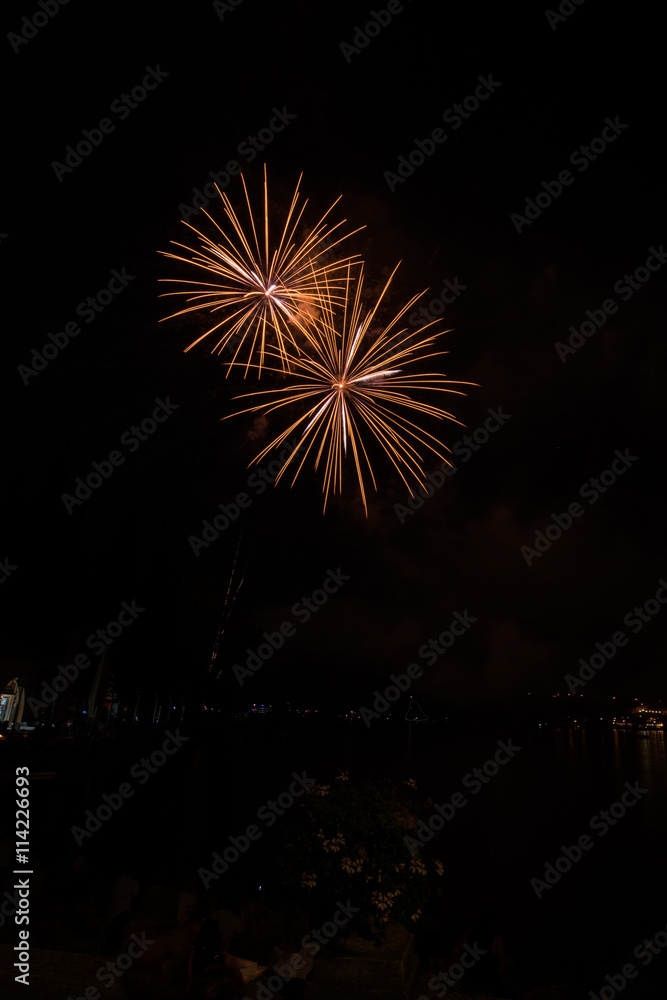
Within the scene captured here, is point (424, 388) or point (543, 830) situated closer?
point (424, 388)

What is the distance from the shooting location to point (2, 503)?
136ft

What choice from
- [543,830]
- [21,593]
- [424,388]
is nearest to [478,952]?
[424,388]

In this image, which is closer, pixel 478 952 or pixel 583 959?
pixel 478 952

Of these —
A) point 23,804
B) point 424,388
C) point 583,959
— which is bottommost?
point 583,959

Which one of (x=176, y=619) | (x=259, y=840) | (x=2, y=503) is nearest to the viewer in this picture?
(x=259, y=840)

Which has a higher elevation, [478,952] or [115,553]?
[115,553]

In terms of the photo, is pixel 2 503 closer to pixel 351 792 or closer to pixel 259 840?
pixel 259 840

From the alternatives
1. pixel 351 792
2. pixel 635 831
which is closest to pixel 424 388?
pixel 351 792

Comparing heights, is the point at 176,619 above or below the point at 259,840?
above

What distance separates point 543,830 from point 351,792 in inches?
1608

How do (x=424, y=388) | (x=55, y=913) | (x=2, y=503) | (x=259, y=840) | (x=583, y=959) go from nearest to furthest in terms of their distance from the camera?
(x=55, y=913) < (x=424, y=388) < (x=583, y=959) < (x=259, y=840) < (x=2, y=503)

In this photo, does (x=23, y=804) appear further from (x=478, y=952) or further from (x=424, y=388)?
(x=424, y=388)

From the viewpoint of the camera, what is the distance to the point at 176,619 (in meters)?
68.6

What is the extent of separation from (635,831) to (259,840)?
2613 cm
